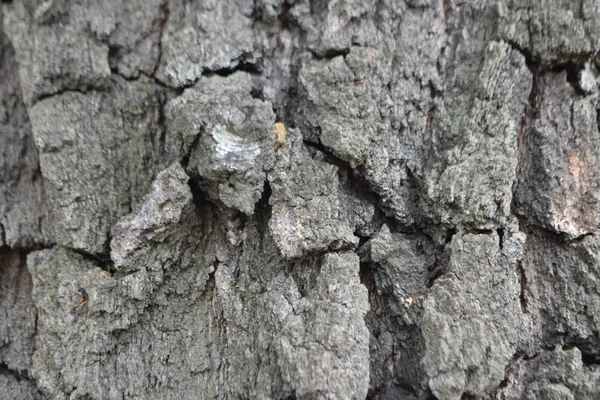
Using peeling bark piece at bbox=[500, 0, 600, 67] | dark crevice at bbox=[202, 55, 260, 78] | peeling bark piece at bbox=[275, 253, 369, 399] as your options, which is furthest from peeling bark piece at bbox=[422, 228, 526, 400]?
dark crevice at bbox=[202, 55, 260, 78]

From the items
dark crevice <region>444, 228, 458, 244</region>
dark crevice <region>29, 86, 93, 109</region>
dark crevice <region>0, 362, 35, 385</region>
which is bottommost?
dark crevice <region>0, 362, 35, 385</region>

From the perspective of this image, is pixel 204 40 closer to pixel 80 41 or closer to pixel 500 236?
pixel 80 41

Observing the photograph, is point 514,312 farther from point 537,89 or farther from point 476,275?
point 537,89

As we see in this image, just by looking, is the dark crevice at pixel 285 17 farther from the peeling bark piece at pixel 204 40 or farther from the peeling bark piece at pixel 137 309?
the peeling bark piece at pixel 137 309

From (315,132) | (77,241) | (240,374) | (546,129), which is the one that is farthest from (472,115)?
(77,241)

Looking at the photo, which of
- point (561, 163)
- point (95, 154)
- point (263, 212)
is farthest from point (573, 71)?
point (95, 154)

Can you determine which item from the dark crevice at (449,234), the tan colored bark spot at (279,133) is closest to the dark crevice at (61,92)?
the tan colored bark spot at (279,133)

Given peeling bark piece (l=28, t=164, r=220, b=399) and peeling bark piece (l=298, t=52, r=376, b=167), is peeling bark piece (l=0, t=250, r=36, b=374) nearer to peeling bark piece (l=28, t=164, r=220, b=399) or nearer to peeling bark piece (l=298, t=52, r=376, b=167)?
peeling bark piece (l=28, t=164, r=220, b=399)
